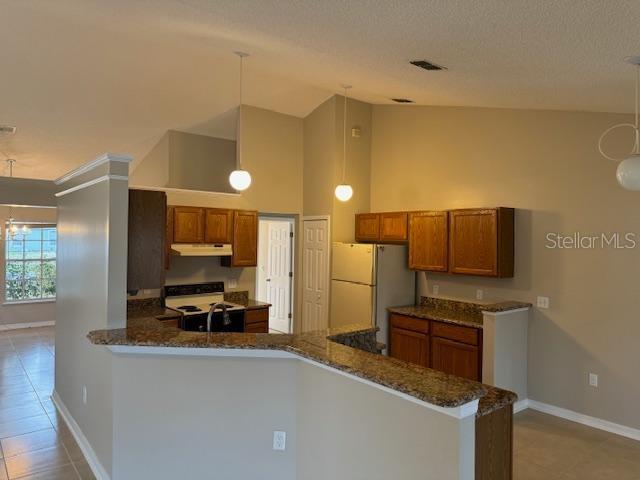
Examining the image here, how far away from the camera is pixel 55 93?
500 cm

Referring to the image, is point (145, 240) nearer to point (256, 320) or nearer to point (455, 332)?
point (256, 320)

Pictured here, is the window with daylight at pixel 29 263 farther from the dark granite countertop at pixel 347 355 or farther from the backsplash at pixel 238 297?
the dark granite countertop at pixel 347 355

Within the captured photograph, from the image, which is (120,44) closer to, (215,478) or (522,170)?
(215,478)

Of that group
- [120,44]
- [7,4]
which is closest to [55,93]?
[120,44]

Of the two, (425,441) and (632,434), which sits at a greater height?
(425,441)

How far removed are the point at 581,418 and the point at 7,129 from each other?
7159mm

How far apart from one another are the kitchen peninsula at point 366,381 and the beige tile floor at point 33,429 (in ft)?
3.40

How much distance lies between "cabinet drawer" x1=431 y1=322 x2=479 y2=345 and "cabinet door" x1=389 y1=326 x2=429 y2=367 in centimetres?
17

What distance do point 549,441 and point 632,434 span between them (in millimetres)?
766

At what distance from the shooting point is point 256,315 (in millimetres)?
5574

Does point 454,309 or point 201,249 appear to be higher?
point 201,249

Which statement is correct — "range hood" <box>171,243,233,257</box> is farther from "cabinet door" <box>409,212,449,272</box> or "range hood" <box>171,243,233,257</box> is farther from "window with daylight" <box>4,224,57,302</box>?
"window with daylight" <box>4,224,57,302</box>

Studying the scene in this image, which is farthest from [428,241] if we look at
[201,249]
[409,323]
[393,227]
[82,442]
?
[82,442]

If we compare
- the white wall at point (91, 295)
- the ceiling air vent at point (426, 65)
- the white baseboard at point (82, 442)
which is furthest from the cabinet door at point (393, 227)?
the white baseboard at point (82, 442)
